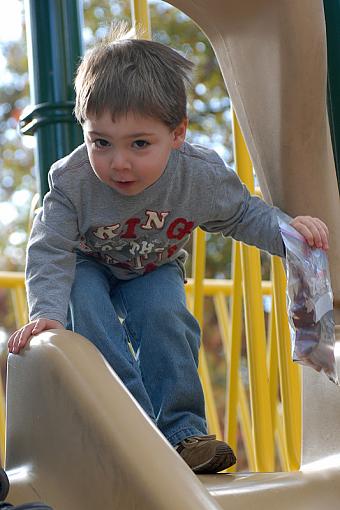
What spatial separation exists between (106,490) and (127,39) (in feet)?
2.44

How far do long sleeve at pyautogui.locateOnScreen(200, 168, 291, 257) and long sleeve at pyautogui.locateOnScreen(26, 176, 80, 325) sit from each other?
0.75 ft

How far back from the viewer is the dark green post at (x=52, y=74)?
1894 millimetres

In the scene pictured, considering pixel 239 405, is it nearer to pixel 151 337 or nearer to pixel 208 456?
pixel 151 337

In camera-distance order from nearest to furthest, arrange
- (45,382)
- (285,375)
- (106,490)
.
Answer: (106,490)
(45,382)
(285,375)

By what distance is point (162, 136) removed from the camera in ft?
4.84

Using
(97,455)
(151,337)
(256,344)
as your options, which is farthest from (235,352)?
(97,455)

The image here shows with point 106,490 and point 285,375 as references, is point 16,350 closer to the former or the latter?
point 106,490

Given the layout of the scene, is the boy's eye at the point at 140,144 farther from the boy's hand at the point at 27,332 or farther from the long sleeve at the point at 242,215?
the boy's hand at the point at 27,332

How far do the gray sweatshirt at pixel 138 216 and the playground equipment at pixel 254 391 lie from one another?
0.24 ft

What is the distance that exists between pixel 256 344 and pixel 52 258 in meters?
0.50

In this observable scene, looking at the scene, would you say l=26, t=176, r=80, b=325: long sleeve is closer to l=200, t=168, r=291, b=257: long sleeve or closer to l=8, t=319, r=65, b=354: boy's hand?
l=8, t=319, r=65, b=354: boy's hand

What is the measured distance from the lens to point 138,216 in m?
1.55

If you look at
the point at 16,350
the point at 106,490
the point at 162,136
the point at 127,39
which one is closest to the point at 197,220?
the point at 162,136

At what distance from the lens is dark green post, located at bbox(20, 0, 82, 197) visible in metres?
1.89
